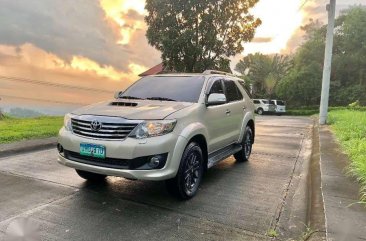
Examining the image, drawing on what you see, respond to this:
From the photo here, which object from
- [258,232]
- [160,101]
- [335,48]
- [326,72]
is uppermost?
[335,48]

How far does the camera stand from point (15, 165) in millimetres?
6605

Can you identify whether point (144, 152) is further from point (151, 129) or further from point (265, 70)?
point (265, 70)

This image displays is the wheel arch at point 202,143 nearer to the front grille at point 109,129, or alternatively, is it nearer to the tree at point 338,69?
the front grille at point 109,129

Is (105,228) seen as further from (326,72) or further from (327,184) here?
(326,72)

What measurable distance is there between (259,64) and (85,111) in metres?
46.0

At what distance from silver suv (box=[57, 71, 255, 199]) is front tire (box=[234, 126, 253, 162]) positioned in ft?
4.51

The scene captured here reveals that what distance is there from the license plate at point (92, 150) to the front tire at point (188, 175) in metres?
0.97

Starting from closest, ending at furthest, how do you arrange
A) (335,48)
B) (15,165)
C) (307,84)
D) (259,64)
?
(15,165) → (307,84) → (335,48) → (259,64)

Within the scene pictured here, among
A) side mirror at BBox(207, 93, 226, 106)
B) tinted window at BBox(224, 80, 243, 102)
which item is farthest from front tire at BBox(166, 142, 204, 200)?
tinted window at BBox(224, 80, 243, 102)

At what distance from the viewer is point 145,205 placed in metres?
4.66

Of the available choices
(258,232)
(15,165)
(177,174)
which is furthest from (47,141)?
(258,232)

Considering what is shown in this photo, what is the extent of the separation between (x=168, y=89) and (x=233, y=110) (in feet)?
4.75

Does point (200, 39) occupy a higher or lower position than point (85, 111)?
higher

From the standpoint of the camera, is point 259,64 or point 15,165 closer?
point 15,165
